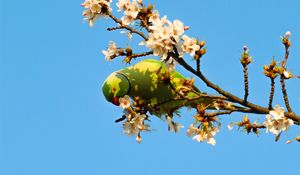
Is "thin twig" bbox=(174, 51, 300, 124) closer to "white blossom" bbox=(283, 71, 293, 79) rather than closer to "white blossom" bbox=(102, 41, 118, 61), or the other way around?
"white blossom" bbox=(283, 71, 293, 79)

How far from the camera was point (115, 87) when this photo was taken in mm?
9578

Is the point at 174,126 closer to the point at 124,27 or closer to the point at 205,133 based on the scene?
the point at 205,133

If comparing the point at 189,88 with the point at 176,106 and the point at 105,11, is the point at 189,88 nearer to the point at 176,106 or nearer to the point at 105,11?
the point at 176,106

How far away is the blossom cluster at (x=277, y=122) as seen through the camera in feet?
27.2

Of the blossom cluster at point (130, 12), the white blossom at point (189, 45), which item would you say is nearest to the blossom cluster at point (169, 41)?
the white blossom at point (189, 45)

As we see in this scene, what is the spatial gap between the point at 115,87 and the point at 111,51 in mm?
723

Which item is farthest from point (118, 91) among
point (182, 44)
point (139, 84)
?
point (182, 44)

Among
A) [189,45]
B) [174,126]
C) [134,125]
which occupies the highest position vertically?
[189,45]

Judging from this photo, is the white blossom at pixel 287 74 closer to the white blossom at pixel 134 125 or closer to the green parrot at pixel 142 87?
the green parrot at pixel 142 87

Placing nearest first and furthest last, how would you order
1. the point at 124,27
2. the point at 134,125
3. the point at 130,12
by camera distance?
the point at 134,125 < the point at 130,12 < the point at 124,27

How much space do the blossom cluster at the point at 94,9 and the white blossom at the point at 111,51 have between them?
45 cm

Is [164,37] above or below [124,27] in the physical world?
below

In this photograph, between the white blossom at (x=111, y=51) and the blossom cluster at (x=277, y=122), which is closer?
the blossom cluster at (x=277, y=122)

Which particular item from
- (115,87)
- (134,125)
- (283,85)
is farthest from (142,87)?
(283,85)
